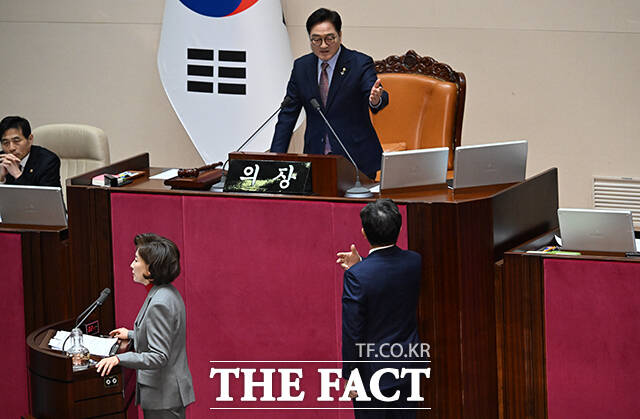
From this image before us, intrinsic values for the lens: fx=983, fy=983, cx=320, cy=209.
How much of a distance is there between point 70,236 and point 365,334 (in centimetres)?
138

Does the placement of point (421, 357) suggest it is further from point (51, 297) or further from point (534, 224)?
point (51, 297)

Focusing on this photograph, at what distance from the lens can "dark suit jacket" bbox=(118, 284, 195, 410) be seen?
311 cm

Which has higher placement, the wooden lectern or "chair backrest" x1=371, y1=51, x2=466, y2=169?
"chair backrest" x1=371, y1=51, x2=466, y2=169

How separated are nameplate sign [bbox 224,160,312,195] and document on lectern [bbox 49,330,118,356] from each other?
29.2 inches

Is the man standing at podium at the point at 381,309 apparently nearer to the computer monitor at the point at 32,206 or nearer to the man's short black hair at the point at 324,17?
the man's short black hair at the point at 324,17

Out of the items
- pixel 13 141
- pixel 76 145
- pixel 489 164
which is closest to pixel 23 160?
pixel 13 141

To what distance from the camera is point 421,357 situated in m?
3.52

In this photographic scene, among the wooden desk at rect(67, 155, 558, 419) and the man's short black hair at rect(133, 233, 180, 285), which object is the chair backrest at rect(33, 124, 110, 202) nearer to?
the wooden desk at rect(67, 155, 558, 419)

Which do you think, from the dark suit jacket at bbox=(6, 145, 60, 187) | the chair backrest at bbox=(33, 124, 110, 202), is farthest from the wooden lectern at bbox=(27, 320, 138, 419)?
the chair backrest at bbox=(33, 124, 110, 202)

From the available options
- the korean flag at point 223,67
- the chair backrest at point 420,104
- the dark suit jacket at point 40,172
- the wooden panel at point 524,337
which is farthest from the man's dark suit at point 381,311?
the korean flag at point 223,67

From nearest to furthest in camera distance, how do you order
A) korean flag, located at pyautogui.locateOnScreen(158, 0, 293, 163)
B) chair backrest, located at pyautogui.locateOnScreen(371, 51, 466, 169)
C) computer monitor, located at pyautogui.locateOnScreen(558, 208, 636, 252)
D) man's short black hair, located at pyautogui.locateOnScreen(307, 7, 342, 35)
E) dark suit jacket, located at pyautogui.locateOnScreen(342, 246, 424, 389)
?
dark suit jacket, located at pyautogui.locateOnScreen(342, 246, 424, 389)
computer monitor, located at pyautogui.locateOnScreen(558, 208, 636, 252)
man's short black hair, located at pyautogui.locateOnScreen(307, 7, 342, 35)
chair backrest, located at pyautogui.locateOnScreen(371, 51, 466, 169)
korean flag, located at pyautogui.locateOnScreen(158, 0, 293, 163)

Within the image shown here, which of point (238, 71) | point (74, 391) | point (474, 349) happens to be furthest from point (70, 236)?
point (238, 71)

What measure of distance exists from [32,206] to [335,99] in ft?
4.38

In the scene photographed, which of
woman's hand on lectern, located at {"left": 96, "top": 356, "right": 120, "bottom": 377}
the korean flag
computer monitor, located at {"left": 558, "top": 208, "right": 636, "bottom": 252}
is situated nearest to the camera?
woman's hand on lectern, located at {"left": 96, "top": 356, "right": 120, "bottom": 377}
